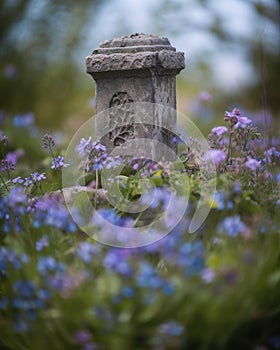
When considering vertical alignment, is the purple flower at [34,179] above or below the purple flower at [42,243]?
above

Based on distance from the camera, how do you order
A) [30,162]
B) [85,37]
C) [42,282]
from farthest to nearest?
[85,37], [30,162], [42,282]

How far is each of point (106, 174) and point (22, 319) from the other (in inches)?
56.2

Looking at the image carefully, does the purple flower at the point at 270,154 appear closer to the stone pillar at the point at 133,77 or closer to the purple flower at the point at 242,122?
the purple flower at the point at 242,122

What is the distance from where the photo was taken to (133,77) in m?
3.68

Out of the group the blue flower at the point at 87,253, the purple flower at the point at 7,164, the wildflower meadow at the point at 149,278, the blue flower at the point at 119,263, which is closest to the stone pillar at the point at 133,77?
the purple flower at the point at 7,164

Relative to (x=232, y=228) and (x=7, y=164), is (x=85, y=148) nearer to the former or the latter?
(x=7, y=164)

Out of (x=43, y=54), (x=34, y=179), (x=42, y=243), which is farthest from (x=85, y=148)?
(x=43, y=54)

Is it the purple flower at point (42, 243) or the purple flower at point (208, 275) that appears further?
the purple flower at point (42, 243)

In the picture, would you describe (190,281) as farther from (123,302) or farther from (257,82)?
(257,82)

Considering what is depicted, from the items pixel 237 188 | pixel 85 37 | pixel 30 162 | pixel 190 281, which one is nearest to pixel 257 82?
pixel 85 37

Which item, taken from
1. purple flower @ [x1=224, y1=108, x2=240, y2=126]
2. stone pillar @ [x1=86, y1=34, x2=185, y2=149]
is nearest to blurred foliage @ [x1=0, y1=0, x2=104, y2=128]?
stone pillar @ [x1=86, y1=34, x2=185, y2=149]

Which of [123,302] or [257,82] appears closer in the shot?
[123,302]

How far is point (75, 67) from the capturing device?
10.4 meters

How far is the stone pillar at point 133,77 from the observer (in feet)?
11.8
